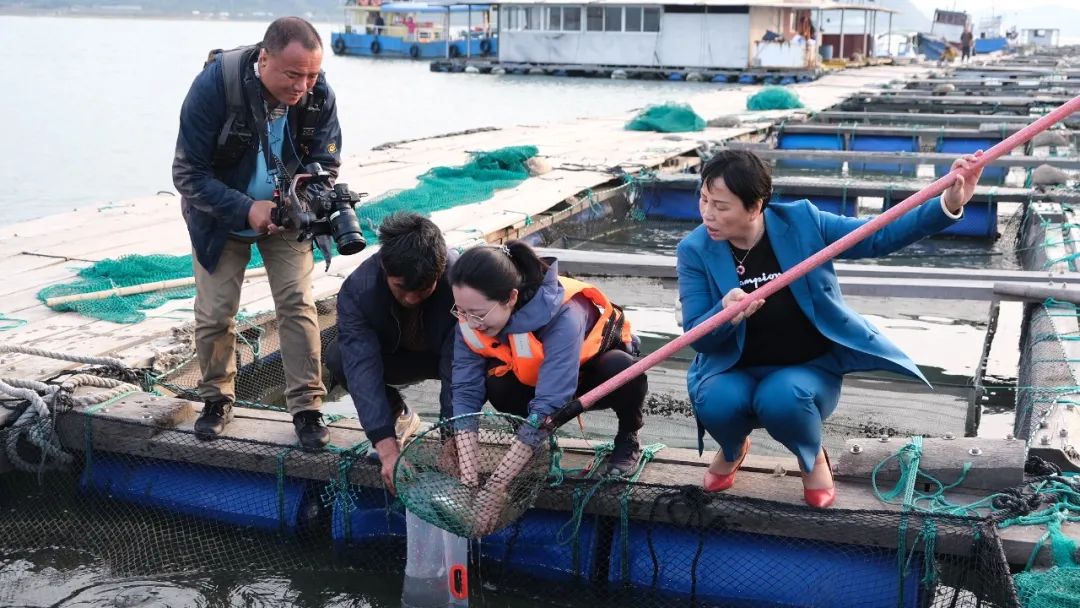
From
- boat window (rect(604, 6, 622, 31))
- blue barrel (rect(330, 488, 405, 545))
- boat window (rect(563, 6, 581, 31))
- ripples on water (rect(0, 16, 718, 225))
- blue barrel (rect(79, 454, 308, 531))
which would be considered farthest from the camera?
boat window (rect(563, 6, 581, 31))

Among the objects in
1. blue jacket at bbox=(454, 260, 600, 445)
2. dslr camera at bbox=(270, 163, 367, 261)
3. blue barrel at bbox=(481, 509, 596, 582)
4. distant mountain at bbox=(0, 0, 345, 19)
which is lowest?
blue barrel at bbox=(481, 509, 596, 582)

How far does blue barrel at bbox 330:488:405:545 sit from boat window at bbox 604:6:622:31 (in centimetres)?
3156

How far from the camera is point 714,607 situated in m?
3.54

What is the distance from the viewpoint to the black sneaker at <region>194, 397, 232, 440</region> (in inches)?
161

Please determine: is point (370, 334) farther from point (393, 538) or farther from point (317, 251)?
point (317, 251)

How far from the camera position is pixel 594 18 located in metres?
34.6

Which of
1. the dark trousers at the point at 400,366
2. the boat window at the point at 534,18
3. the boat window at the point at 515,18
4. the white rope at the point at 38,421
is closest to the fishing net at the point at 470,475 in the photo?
the dark trousers at the point at 400,366

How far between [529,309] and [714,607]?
46.1 inches

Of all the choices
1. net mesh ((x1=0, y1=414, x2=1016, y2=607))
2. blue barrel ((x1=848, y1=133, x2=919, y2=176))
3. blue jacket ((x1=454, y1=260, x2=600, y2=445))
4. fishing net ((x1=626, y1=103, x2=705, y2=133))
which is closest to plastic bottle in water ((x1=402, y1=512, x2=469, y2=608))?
net mesh ((x1=0, y1=414, x2=1016, y2=607))

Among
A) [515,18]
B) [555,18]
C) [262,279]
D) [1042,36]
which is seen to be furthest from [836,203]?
[1042,36]

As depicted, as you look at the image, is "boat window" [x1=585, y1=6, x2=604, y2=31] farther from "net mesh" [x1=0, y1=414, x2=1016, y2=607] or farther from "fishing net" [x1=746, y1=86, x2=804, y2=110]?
"net mesh" [x1=0, y1=414, x2=1016, y2=607]

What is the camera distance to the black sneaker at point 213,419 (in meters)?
4.10

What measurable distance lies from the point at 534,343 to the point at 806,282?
818mm

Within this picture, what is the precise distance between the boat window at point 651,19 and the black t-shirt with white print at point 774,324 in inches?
1235
